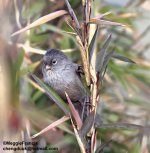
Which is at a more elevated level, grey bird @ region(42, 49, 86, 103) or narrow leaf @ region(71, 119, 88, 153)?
grey bird @ region(42, 49, 86, 103)

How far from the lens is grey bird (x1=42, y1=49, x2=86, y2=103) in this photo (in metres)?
1.94

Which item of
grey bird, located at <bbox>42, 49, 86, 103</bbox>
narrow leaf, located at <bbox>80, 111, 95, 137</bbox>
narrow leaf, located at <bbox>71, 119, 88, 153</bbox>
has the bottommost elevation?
narrow leaf, located at <bbox>71, 119, 88, 153</bbox>

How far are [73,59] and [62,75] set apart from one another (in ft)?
2.15

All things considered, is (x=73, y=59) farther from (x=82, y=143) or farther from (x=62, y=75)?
(x=82, y=143)

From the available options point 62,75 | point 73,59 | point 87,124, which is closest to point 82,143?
point 87,124

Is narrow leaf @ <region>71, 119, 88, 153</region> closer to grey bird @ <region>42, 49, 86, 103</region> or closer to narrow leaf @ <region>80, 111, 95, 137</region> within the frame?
narrow leaf @ <region>80, 111, 95, 137</region>

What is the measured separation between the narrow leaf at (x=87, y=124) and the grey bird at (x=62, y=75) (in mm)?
586

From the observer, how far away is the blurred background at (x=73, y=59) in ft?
6.40

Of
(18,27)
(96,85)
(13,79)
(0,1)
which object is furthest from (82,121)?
(18,27)

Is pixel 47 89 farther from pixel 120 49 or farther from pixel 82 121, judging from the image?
pixel 120 49

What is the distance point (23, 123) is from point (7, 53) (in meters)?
0.26

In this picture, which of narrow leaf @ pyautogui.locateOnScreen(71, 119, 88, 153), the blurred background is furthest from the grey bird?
narrow leaf @ pyautogui.locateOnScreen(71, 119, 88, 153)

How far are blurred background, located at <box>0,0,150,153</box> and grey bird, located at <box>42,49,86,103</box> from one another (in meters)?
0.10

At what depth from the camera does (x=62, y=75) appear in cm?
213
